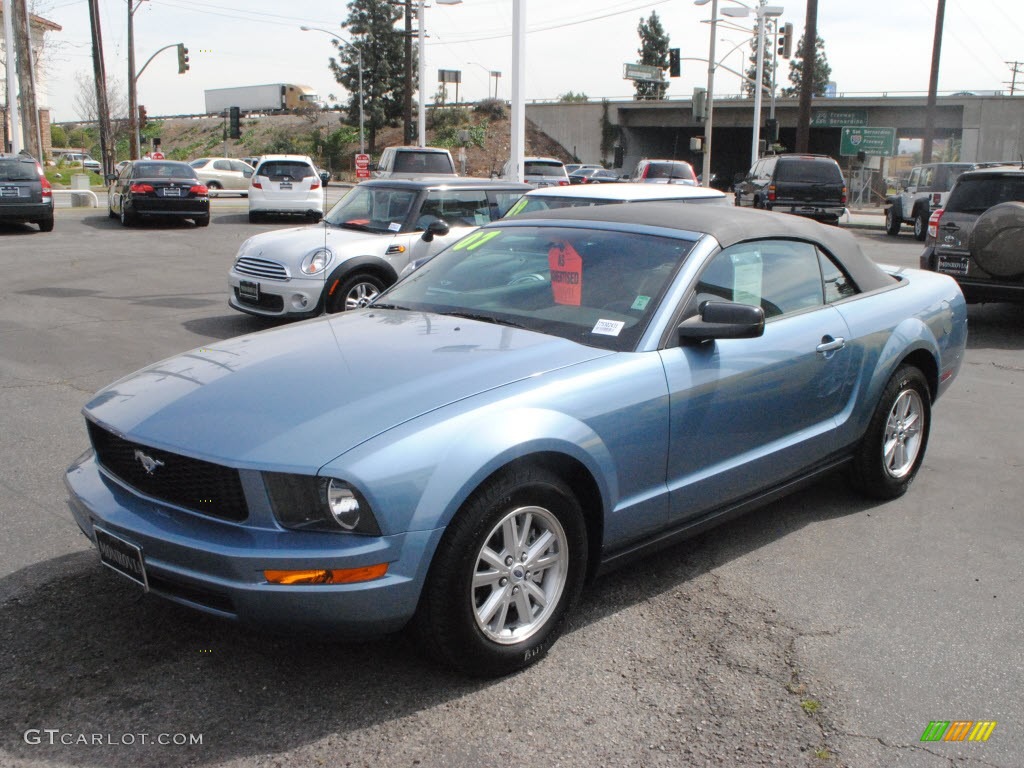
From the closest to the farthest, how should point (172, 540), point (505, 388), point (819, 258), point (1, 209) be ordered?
1. point (172, 540)
2. point (505, 388)
3. point (819, 258)
4. point (1, 209)

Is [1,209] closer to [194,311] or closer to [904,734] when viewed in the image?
[194,311]

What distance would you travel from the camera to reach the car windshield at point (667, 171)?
1133 inches

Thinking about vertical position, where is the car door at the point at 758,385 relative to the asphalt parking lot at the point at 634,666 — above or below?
above

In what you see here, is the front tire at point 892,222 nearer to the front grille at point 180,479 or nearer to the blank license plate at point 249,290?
the blank license plate at point 249,290

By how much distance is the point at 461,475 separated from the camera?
3049 millimetres

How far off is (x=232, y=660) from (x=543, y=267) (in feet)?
6.77

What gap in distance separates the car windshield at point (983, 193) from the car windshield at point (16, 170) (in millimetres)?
16260

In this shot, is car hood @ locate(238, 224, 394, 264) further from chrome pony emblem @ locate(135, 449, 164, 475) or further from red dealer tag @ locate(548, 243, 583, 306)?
chrome pony emblem @ locate(135, 449, 164, 475)

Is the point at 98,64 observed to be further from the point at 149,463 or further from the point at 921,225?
the point at 149,463

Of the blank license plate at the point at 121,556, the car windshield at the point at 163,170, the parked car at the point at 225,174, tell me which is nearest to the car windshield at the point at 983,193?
the blank license plate at the point at 121,556

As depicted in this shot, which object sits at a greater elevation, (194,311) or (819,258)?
(819,258)

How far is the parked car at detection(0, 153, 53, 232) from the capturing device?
18609 mm

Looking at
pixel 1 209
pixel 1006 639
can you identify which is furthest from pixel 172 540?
pixel 1 209

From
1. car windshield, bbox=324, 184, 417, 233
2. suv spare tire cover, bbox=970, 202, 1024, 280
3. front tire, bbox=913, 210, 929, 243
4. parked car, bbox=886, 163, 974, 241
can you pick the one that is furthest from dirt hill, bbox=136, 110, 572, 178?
suv spare tire cover, bbox=970, 202, 1024, 280
